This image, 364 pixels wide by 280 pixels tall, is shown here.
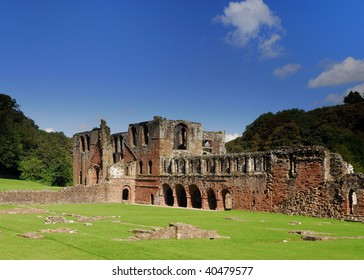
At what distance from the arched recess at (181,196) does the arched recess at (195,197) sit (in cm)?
128

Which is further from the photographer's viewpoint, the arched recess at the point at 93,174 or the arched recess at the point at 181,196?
the arched recess at the point at 93,174

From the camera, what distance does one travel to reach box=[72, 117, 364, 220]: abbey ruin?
3303 cm

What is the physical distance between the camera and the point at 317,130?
6869cm

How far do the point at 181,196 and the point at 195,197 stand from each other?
4.74ft

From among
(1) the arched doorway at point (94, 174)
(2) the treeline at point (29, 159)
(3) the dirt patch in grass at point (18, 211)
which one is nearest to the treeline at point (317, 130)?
(1) the arched doorway at point (94, 174)

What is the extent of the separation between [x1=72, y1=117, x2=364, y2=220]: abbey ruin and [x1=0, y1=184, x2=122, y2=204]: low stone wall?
87mm

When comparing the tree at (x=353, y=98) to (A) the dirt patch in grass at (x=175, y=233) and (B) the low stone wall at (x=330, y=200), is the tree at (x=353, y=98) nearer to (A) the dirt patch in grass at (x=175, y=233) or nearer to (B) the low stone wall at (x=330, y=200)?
(B) the low stone wall at (x=330, y=200)

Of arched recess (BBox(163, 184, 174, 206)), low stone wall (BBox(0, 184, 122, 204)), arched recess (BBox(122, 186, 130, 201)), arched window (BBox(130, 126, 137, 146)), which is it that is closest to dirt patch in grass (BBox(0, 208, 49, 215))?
low stone wall (BBox(0, 184, 122, 204))

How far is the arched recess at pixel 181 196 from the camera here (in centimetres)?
4678

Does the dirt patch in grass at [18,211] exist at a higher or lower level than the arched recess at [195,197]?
lower

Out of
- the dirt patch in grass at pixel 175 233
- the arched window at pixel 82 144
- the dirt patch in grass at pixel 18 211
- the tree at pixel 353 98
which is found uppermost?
the tree at pixel 353 98

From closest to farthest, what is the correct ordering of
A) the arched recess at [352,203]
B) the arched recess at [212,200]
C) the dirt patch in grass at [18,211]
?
the arched recess at [352,203] < the dirt patch in grass at [18,211] < the arched recess at [212,200]

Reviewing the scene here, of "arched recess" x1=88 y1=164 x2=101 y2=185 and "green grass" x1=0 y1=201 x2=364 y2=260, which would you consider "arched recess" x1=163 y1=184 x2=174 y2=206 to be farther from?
"green grass" x1=0 y1=201 x2=364 y2=260

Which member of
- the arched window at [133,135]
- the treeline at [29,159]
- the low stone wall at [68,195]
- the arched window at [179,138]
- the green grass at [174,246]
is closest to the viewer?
the green grass at [174,246]
